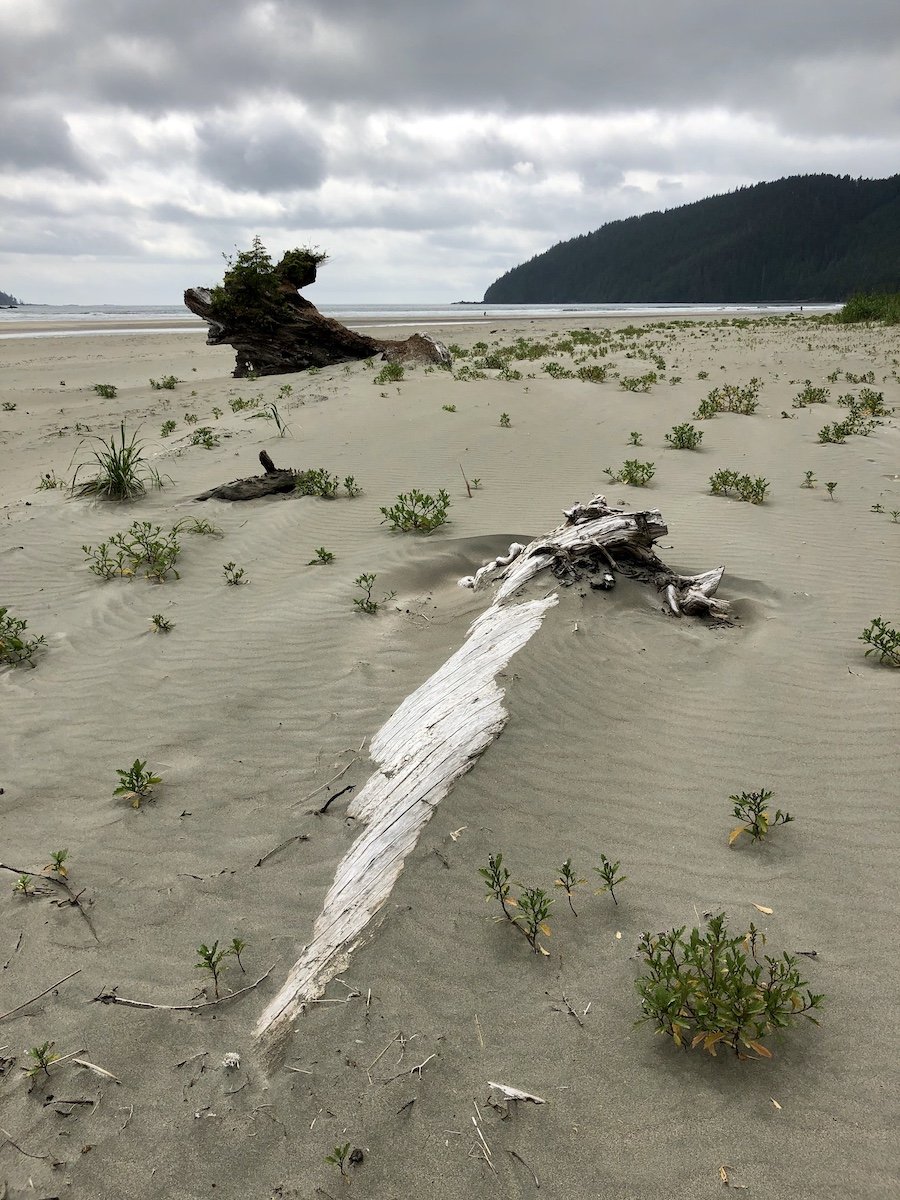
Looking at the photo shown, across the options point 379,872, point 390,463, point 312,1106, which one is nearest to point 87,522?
point 390,463

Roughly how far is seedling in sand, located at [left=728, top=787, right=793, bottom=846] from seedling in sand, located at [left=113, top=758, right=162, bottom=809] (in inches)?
123

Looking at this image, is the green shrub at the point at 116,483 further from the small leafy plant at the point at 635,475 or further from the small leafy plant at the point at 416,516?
the small leafy plant at the point at 635,475

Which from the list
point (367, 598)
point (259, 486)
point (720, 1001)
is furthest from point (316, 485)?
point (720, 1001)

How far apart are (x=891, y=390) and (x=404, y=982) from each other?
675 inches

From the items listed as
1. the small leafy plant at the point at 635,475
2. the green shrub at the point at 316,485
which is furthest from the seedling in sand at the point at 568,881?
the green shrub at the point at 316,485

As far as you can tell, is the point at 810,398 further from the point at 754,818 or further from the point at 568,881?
the point at 568,881

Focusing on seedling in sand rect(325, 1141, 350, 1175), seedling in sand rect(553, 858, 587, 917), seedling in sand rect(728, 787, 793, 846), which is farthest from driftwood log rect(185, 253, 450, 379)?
seedling in sand rect(325, 1141, 350, 1175)

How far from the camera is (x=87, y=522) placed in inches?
344

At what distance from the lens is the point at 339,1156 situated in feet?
6.88

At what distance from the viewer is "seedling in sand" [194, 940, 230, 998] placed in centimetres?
267

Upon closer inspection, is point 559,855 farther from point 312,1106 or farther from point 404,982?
point 312,1106

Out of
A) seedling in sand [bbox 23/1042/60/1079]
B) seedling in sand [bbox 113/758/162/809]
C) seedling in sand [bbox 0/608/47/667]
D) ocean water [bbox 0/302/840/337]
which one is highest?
ocean water [bbox 0/302/840/337]

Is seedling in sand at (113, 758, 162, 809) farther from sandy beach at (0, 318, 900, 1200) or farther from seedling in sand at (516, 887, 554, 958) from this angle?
seedling in sand at (516, 887, 554, 958)

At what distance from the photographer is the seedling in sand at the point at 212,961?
8.77ft
